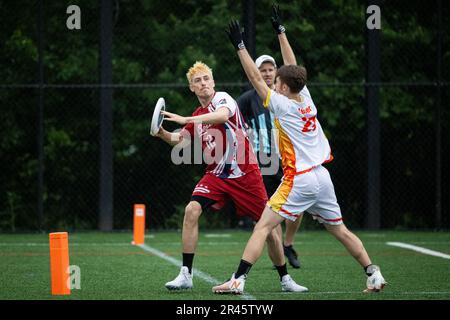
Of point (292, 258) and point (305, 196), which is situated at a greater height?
point (305, 196)

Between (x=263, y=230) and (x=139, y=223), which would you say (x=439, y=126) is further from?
(x=263, y=230)

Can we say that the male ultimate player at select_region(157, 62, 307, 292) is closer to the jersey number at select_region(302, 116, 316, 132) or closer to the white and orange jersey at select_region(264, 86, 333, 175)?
the white and orange jersey at select_region(264, 86, 333, 175)

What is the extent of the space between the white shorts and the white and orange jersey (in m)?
0.08

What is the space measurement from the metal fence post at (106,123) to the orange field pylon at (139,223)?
2198 millimetres

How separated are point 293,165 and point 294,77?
0.70 m

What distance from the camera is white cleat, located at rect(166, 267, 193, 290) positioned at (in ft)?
27.1

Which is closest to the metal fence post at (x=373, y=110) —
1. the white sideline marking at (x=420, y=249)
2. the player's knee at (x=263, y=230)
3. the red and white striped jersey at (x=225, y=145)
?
the white sideline marking at (x=420, y=249)

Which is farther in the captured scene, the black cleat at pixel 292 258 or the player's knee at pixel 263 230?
the black cleat at pixel 292 258

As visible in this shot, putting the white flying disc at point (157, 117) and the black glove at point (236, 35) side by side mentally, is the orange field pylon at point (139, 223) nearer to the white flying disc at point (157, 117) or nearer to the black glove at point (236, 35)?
the white flying disc at point (157, 117)

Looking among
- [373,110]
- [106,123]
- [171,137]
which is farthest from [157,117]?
[373,110]

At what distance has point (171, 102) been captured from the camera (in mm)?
16609

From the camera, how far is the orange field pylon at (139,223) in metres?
13.4
